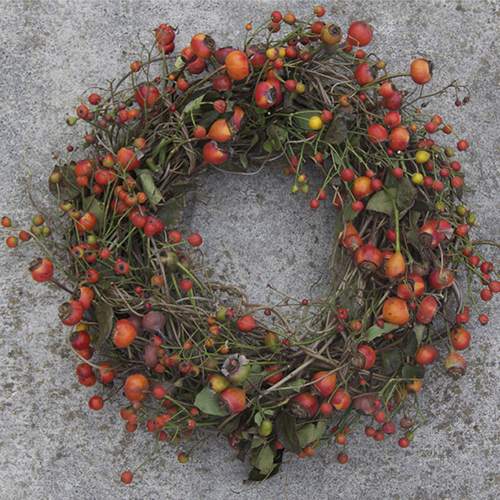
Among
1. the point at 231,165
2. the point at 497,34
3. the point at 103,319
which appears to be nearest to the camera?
the point at 103,319

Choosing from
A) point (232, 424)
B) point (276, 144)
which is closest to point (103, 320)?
point (232, 424)

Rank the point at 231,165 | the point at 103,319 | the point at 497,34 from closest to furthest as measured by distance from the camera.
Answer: the point at 103,319 < the point at 231,165 < the point at 497,34

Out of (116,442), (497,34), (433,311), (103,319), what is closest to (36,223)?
(103,319)

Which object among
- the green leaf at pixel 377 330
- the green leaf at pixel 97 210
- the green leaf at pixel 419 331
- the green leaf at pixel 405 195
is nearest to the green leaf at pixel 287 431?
the green leaf at pixel 377 330

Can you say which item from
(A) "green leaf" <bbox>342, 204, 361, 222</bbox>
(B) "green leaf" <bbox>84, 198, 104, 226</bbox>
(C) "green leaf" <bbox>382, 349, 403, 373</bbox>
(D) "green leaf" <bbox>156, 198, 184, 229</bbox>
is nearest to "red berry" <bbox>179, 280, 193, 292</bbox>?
(D) "green leaf" <bbox>156, 198, 184, 229</bbox>

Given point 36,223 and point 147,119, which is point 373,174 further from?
point 36,223

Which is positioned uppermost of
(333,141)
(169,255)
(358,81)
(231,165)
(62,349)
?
(358,81)

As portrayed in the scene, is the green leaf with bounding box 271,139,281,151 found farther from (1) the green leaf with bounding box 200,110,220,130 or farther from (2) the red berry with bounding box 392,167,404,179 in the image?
→ (2) the red berry with bounding box 392,167,404,179
